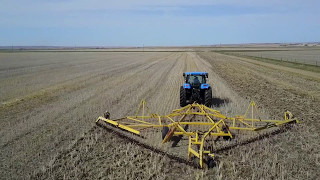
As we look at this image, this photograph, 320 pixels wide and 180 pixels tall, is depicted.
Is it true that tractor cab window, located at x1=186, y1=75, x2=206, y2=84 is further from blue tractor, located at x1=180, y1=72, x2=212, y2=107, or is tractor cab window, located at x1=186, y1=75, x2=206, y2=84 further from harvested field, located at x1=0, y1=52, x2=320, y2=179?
harvested field, located at x1=0, y1=52, x2=320, y2=179

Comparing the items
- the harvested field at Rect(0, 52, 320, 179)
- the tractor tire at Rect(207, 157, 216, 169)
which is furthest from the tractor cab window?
the tractor tire at Rect(207, 157, 216, 169)

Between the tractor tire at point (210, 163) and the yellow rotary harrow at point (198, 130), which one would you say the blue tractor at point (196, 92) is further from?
the tractor tire at point (210, 163)

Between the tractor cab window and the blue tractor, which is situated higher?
the tractor cab window

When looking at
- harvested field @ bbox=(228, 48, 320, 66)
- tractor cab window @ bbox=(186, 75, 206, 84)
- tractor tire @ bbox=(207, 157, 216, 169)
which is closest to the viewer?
tractor tire @ bbox=(207, 157, 216, 169)

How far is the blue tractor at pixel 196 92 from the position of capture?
1017cm

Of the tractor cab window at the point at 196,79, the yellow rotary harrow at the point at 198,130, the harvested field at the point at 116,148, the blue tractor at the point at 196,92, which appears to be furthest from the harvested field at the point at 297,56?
the yellow rotary harrow at the point at 198,130

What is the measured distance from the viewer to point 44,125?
853cm

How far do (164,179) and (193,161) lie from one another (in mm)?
815

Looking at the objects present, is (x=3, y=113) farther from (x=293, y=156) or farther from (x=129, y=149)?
(x=293, y=156)

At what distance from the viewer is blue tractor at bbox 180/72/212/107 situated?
10.2 m

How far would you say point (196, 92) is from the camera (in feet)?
34.3

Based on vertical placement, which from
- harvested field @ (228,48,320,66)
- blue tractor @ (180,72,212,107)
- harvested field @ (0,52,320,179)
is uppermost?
harvested field @ (228,48,320,66)

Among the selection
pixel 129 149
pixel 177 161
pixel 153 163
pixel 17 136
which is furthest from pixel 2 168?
pixel 177 161

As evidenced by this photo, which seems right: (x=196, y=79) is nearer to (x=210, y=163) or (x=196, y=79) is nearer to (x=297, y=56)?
(x=210, y=163)
